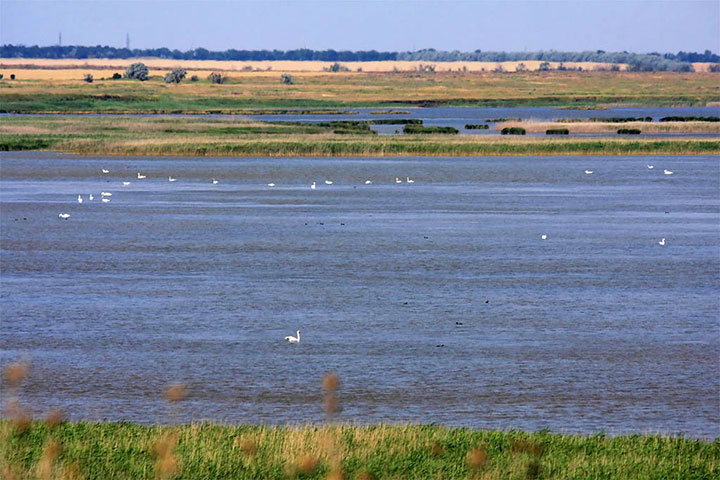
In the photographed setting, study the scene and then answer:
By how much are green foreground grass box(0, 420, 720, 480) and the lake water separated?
2770 millimetres

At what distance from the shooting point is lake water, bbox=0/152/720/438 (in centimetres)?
1988

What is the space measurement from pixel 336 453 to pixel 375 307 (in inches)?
557

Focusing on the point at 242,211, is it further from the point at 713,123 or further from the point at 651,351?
the point at 713,123

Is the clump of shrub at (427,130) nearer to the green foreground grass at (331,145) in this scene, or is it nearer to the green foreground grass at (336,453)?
the green foreground grass at (331,145)

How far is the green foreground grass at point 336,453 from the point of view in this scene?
13430mm

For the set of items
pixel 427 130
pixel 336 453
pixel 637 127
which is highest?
Result: pixel 336 453

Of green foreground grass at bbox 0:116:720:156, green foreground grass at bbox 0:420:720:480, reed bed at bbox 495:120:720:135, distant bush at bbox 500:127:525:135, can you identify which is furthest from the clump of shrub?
green foreground grass at bbox 0:420:720:480

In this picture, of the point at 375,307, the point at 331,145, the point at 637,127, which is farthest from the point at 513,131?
the point at 375,307

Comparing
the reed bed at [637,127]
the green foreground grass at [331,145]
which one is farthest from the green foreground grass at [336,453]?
the reed bed at [637,127]

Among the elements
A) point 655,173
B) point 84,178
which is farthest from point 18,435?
point 655,173

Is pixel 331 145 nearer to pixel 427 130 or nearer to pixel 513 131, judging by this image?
pixel 427 130

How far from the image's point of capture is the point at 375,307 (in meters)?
28.2

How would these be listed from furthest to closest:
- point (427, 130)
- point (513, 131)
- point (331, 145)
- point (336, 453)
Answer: point (513, 131) < point (427, 130) < point (331, 145) < point (336, 453)

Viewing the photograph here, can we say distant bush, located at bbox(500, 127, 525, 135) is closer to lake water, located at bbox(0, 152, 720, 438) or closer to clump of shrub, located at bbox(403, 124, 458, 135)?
clump of shrub, located at bbox(403, 124, 458, 135)
